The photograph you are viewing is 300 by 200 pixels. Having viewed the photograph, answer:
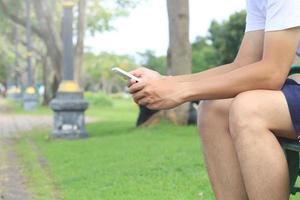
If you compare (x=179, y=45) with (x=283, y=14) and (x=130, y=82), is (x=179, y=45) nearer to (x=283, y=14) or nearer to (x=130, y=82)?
(x=130, y=82)

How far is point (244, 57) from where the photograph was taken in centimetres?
289

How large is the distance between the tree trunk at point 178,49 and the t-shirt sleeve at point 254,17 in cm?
814

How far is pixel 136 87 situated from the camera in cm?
258

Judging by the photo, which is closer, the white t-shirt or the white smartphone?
the white t-shirt

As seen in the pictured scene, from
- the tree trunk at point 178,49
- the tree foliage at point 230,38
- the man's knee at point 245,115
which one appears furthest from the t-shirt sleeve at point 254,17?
the tree foliage at point 230,38

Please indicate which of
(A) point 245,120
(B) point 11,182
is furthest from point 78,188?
(A) point 245,120

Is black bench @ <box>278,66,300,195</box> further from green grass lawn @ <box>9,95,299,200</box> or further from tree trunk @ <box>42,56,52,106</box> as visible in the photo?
tree trunk @ <box>42,56,52,106</box>

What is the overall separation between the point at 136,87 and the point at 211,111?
37 centimetres

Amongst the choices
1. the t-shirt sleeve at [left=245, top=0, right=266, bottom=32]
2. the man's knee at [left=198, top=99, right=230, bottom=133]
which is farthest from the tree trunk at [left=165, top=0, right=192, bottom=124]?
the man's knee at [left=198, top=99, right=230, bottom=133]

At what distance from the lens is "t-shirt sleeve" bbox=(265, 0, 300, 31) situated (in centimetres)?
236

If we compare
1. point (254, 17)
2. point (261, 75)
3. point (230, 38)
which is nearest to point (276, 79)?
point (261, 75)

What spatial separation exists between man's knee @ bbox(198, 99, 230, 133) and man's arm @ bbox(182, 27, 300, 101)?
0.11 m

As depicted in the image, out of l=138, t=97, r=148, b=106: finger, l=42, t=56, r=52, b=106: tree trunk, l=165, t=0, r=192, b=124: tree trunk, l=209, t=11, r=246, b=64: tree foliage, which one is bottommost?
l=42, t=56, r=52, b=106: tree trunk

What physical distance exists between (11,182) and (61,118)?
4617mm
